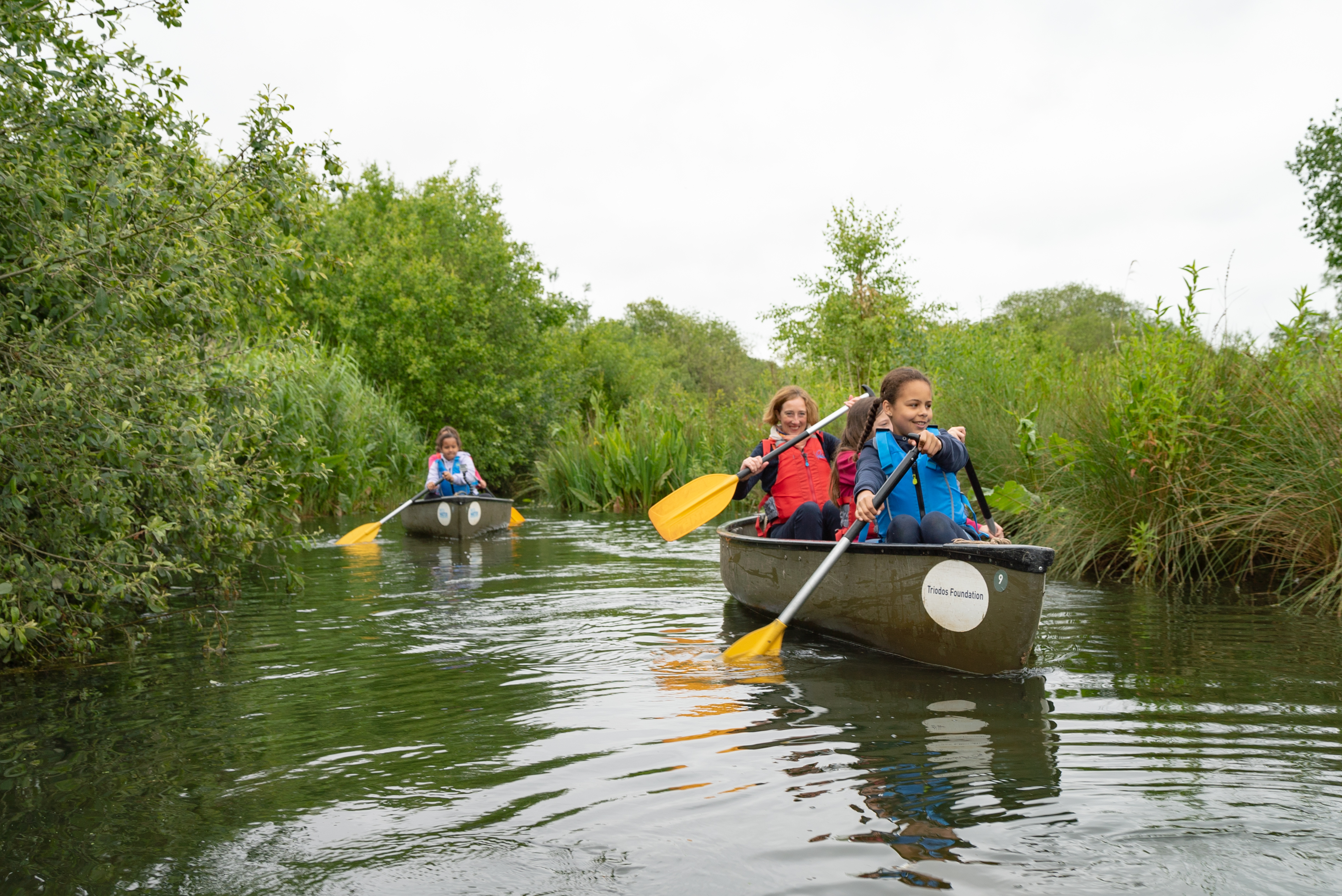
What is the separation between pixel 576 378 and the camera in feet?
102

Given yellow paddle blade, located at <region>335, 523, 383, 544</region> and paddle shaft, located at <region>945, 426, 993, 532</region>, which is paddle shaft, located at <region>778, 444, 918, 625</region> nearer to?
paddle shaft, located at <region>945, 426, 993, 532</region>

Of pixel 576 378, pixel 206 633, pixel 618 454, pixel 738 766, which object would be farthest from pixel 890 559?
pixel 576 378

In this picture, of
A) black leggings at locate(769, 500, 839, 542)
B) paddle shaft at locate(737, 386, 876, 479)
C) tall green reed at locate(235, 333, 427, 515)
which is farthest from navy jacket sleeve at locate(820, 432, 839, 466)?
tall green reed at locate(235, 333, 427, 515)

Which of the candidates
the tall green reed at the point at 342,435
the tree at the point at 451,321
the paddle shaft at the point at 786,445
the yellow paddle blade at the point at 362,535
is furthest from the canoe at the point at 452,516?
the tree at the point at 451,321

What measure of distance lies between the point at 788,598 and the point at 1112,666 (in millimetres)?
1747

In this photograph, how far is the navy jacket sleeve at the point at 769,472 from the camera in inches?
277

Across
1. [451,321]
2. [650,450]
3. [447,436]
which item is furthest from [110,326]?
[451,321]

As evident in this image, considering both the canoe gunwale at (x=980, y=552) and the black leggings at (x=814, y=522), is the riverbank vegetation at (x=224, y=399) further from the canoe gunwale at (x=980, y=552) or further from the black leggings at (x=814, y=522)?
the canoe gunwale at (x=980, y=552)

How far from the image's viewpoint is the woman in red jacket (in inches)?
270

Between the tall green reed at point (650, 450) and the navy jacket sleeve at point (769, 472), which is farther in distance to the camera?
the tall green reed at point (650, 450)

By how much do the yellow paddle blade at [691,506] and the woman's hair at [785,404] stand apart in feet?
1.69

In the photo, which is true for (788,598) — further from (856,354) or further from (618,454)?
(856,354)

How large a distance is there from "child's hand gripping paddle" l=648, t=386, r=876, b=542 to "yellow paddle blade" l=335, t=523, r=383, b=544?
527 centimetres

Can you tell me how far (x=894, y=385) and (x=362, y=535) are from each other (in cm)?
815
